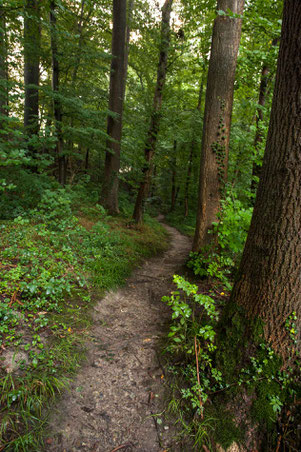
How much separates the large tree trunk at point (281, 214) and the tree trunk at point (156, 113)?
19.1ft

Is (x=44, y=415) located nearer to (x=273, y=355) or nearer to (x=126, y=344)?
(x=126, y=344)

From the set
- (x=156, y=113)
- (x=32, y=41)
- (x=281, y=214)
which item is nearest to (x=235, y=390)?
(x=281, y=214)

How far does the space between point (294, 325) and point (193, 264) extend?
301 cm

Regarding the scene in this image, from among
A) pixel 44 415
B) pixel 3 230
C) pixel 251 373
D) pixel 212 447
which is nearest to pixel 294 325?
pixel 251 373

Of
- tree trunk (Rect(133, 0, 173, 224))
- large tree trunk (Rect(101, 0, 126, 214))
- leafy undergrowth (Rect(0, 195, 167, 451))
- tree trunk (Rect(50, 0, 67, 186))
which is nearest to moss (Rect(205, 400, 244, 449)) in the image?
leafy undergrowth (Rect(0, 195, 167, 451))

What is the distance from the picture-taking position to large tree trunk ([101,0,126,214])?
8000 mm

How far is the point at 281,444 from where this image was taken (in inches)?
75.7

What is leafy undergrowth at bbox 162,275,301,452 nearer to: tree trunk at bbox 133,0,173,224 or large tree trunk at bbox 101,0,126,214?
tree trunk at bbox 133,0,173,224

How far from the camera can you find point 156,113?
24.1 ft

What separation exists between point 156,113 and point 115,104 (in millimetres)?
2093

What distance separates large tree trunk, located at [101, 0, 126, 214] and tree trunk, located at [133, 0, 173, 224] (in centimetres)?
112

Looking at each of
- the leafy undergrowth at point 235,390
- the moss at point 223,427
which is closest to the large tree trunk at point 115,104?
the leafy undergrowth at point 235,390

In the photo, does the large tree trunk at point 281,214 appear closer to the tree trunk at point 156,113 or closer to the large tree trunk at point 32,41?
the large tree trunk at point 32,41

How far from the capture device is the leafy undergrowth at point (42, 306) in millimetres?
1959
